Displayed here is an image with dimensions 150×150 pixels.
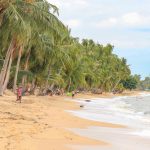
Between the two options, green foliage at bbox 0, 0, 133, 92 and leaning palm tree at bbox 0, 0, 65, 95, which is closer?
leaning palm tree at bbox 0, 0, 65, 95

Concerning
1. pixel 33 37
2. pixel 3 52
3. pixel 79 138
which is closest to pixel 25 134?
pixel 79 138

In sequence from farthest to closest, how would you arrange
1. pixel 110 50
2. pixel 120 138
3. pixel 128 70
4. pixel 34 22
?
1. pixel 128 70
2. pixel 110 50
3. pixel 34 22
4. pixel 120 138

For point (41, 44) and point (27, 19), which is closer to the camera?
point (27, 19)

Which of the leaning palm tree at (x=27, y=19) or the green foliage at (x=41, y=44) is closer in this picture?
the leaning palm tree at (x=27, y=19)

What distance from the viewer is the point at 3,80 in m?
32.3

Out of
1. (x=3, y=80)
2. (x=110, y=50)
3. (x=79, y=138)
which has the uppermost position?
(x=110, y=50)

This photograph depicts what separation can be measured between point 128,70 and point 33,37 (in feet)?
320

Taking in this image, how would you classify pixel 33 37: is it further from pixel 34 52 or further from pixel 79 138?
pixel 79 138

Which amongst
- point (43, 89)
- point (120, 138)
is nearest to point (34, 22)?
point (120, 138)

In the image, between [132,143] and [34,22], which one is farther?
[34,22]

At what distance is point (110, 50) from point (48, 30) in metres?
72.3

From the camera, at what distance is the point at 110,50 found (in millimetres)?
99625

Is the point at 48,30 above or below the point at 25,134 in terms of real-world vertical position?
above

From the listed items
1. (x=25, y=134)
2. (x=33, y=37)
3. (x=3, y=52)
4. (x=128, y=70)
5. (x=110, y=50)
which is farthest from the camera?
(x=128, y=70)
